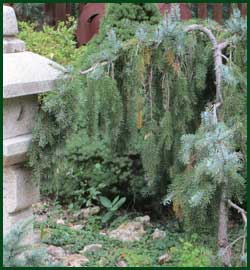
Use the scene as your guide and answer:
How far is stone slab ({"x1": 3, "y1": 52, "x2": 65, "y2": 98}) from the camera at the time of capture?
2.54m

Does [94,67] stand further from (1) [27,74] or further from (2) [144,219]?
(2) [144,219]

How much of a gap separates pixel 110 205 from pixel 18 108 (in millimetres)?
1438


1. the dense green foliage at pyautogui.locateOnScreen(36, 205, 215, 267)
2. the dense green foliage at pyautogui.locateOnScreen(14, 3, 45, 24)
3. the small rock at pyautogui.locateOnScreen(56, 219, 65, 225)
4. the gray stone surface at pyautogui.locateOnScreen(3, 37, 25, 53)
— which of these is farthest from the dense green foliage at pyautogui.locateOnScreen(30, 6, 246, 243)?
the dense green foliage at pyautogui.locateOnScreen(14, 3, 45, 24)

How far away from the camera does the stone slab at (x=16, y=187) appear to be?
9.12 ft

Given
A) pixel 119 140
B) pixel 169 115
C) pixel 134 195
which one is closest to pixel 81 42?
pixel 134 195

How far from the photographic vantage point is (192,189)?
8.46 feet

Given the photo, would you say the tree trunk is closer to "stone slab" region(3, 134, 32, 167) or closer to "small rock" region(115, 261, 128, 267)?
"small rock" region(115, 261, 128, 267)

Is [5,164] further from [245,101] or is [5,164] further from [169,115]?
[245,101]

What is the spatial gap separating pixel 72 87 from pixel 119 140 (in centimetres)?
84

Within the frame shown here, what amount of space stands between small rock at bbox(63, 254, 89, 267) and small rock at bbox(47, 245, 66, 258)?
0.05m

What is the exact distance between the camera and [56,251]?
A: 10.9ft

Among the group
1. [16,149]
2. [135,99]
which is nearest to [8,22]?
[16,149]

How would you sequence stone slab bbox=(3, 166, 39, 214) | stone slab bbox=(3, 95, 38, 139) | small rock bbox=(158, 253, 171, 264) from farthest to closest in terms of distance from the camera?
small rock bbox=(158, 253, 171, 264) < stone slab bbox=(3, 166, 39, 214) < stone slab bbox=(3, 95, 38, 139)

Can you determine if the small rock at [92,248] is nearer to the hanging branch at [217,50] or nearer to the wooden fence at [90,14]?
the hanging branch at [217,50]
